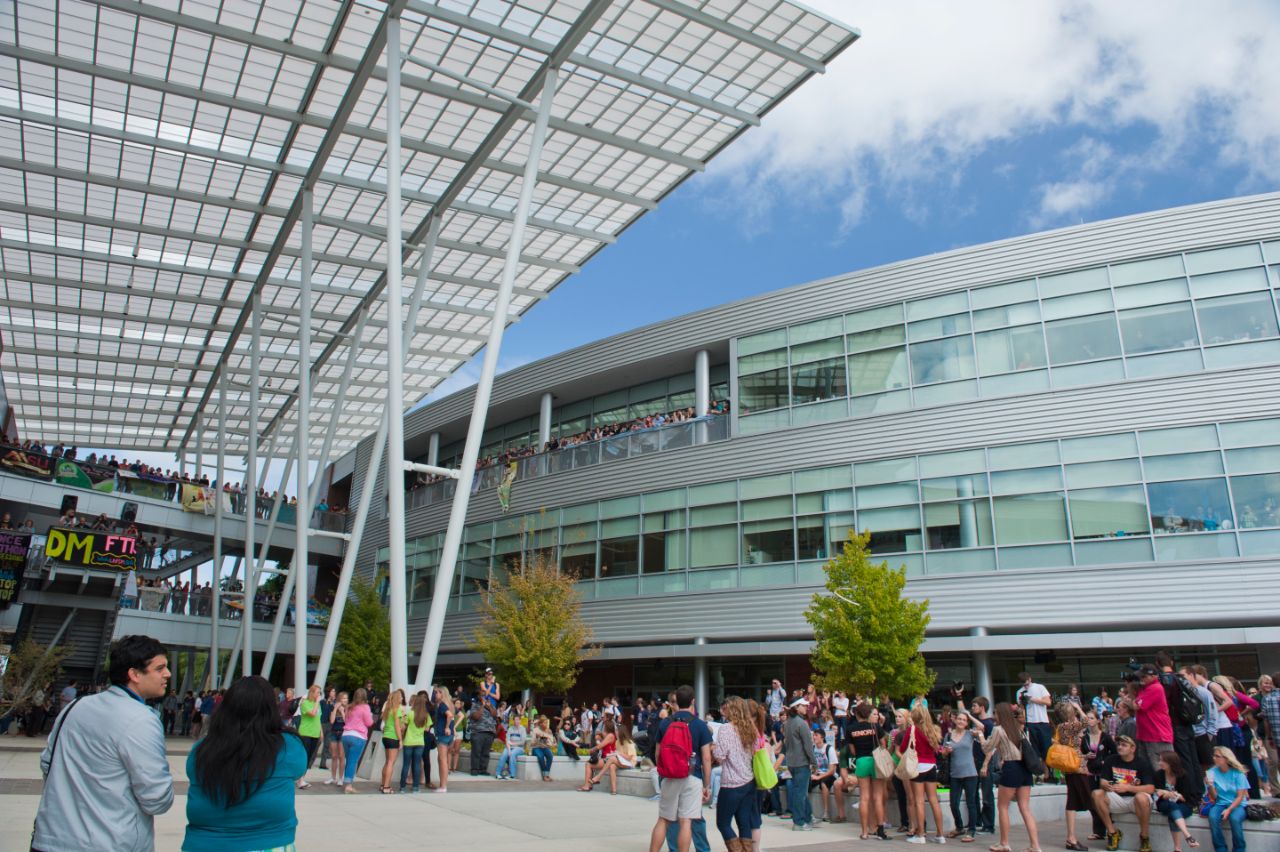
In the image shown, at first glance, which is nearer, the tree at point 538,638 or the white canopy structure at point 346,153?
the white canopy structure at point 346,153

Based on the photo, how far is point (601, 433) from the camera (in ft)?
111

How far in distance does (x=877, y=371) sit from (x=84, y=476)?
1176 inches

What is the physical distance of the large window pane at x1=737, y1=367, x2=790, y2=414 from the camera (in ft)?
94.0

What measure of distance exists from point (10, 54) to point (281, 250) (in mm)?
10245

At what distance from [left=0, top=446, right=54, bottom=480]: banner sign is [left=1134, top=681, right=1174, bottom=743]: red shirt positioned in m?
36.6

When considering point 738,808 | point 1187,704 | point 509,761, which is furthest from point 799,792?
point 509,761

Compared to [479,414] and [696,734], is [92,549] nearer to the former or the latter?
[479,414]

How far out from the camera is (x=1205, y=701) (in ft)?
35.5

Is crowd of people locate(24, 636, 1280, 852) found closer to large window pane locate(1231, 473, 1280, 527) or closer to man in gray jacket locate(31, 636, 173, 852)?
man in gray jacket locate(31, 636, 173, 852)

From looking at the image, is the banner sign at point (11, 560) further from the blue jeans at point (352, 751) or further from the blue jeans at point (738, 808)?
the blue jeans at point (738, 808)

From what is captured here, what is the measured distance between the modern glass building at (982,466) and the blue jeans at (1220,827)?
13390 mm

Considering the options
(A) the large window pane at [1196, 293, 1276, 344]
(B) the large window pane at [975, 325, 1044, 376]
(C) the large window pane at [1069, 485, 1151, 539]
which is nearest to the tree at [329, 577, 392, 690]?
(B) the large window pane at [975, 325, 1044, 376]

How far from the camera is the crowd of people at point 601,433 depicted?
31.1 m

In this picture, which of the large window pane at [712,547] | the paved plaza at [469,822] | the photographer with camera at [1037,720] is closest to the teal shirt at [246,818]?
the paved plaza at [469,822]
